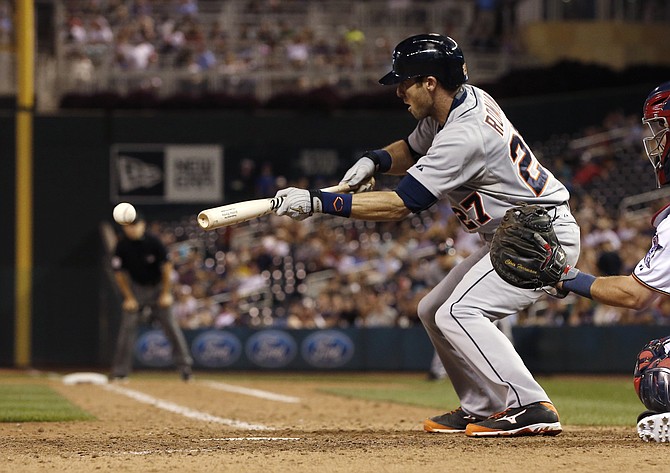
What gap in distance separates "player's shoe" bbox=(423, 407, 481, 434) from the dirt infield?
0.10 meters

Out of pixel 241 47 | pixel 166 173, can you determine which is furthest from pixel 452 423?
pixel 241 47

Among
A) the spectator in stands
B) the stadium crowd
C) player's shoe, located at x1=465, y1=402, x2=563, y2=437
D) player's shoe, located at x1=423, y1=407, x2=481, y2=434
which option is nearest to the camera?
player's shoe, located at x1=465, y1=402, x2=563, y2=437

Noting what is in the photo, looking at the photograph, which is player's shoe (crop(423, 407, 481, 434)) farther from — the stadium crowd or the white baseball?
the stadium crowd

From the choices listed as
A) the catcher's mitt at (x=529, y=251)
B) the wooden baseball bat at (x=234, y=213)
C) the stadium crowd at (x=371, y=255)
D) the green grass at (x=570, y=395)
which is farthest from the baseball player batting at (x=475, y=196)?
the stadium crowd at (x=371, y=255)

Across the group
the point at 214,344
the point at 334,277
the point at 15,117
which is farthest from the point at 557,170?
the point at 15,117

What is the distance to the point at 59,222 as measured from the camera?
20812 millimetres

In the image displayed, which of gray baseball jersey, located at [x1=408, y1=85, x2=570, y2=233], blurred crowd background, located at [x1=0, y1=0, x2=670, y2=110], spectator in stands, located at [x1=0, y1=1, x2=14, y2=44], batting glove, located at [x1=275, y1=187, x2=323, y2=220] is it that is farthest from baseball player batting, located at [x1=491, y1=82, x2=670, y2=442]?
spectator in stands, located at [x1=0, y1=1, x2=14, y2=44]

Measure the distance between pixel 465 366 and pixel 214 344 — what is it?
36.1 feet

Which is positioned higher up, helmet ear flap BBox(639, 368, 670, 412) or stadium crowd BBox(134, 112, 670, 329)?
stadium crowd BBox(134, 112, 670, 329)

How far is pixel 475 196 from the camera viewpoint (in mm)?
5723

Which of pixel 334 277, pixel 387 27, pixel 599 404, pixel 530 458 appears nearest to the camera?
pixel 530 458

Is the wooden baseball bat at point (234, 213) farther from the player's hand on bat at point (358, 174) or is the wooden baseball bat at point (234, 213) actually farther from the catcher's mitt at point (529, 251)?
the catcher's mitt at point (529, 251)

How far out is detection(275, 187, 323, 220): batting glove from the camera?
5.30m

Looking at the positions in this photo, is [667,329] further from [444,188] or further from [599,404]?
[444,188]
